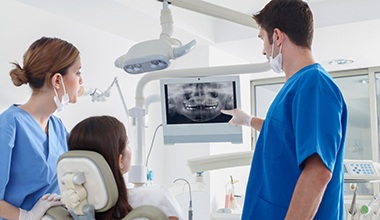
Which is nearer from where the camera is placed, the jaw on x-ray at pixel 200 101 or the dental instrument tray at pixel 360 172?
the jaw on x-ray at pixel 200 101

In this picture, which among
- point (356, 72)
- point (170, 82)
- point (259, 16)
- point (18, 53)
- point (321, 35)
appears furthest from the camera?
point (356, 72)

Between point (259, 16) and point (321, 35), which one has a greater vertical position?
point (321, 35)

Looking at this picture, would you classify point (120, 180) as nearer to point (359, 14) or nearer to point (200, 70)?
point (200, 70)

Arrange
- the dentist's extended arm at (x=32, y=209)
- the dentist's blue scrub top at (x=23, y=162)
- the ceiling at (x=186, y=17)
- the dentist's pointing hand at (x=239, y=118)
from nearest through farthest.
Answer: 1. the dentist's extended arm at (x=32, y=209)
2. the dentist's blue scrub top at (x=23, y=162)
3. the dentist's pointing hand at (x=239, y=118)
4. the ceiling at (x=186, y=17)

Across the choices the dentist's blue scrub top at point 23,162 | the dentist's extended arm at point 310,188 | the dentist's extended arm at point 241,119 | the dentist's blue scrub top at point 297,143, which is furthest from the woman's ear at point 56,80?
the dentist's extended arm at point 310,188

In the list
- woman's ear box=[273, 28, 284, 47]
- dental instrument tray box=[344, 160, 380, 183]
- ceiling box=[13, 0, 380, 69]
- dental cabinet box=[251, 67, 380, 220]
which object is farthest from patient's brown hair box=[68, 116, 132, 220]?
dental cabinet box=[251, 67, 380, 220]

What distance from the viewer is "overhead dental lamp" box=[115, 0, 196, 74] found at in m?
1.55

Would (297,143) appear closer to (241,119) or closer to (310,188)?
(310,188)

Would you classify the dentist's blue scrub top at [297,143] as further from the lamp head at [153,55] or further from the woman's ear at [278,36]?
the lamp head at [153,55]

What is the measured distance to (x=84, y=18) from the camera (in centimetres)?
281

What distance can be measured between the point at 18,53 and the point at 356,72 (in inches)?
126

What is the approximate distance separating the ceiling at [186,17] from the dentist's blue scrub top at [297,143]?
1.59 m

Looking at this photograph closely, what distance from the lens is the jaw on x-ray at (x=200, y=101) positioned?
1785mm

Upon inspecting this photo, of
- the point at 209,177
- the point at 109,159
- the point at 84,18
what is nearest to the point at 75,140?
the point at 109,159
